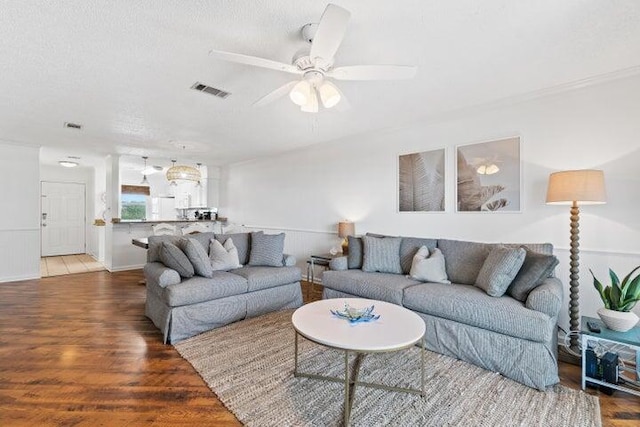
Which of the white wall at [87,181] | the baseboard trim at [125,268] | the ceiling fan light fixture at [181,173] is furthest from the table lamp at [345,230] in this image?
the white wall at [87,181]

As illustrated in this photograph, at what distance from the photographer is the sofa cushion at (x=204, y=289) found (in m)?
2.84

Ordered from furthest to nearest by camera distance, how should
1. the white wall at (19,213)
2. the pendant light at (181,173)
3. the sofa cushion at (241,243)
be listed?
the pendant light at (181,173)
the white wall at (19,213)
the sofa cushion at (241,243)

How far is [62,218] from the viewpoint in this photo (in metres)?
7.85

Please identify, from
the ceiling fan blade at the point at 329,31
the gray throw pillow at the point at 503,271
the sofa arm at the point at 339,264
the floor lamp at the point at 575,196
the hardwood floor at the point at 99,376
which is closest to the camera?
the ceiling fan blade at the point at 329,31

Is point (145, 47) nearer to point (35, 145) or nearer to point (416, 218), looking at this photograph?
point (416, 218)

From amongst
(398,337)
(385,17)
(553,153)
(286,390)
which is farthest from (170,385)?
(553,153)

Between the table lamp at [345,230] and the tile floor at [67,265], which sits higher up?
the table lamp at [345,230]

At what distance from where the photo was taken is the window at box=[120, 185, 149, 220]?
31.3ft

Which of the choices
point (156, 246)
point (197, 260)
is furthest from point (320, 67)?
point (156, 246)

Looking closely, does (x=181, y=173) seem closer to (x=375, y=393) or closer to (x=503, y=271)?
(x=375, y=393)

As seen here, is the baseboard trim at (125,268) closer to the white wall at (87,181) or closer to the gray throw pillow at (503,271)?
the white wall at (87,181)

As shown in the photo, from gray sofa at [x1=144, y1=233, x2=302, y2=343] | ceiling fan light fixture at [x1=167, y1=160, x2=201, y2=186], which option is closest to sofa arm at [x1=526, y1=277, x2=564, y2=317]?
gray sofa at [x1=144, y1=233, x2=302, y2=343]

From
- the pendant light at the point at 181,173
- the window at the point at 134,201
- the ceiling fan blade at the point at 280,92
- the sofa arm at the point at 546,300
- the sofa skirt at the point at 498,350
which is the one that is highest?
the ceiling fan blade at the point at 280,92

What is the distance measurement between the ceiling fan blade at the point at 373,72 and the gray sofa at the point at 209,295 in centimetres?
231
